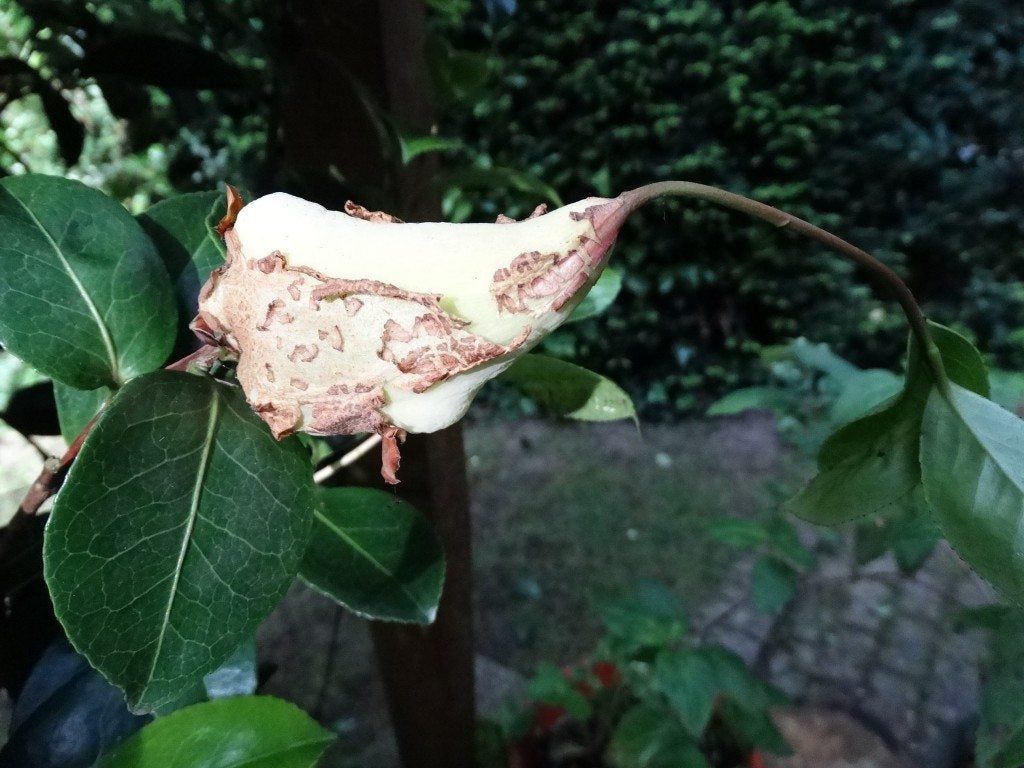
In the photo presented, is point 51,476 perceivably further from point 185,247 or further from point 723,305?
point 723,305

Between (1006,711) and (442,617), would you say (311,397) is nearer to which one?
(1006,711)

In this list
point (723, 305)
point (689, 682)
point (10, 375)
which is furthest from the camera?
point (723, 305)

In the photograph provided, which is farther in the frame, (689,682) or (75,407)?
(689,682)

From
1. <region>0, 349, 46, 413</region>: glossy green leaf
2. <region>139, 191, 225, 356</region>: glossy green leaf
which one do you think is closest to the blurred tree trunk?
<region>139, 191, 225, 356</region>: glossy green leaf

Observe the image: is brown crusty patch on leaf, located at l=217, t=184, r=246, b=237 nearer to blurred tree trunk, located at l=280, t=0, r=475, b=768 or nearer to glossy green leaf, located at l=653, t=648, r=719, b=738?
blurred tree trunk, located at l=280, t=0, r=475, b=768

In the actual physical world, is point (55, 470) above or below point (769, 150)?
above

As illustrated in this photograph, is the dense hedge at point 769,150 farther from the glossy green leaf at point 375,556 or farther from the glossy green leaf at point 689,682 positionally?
the glossy green leaf at point 375,556

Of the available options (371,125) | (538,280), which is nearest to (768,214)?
(538,280)
